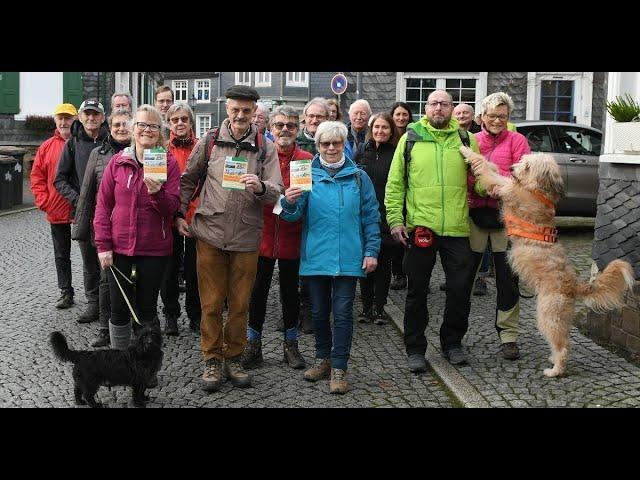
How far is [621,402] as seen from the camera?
17.0 ft

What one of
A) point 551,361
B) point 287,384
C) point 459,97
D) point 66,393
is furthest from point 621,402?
point 459,97

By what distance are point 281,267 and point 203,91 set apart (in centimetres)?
5208

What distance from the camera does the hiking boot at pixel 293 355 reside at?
6035 mm

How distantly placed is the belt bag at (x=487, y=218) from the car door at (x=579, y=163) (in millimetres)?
6767

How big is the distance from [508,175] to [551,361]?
5.09ft

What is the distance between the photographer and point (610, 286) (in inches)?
221

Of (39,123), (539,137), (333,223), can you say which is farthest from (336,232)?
(39,123)

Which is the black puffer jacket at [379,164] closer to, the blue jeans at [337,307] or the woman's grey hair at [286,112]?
the woman's grey hair at [286,112]

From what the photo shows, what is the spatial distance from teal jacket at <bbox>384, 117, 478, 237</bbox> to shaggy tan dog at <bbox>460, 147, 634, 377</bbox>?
5.2 inches

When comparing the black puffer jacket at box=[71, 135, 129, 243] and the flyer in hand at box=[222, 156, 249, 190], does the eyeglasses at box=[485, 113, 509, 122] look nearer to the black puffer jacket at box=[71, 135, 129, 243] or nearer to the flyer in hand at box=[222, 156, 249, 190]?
the flyer in hand at box=[222, 156, 249, 190]

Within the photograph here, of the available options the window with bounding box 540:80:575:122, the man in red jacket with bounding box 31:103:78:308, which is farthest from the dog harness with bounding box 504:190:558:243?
the window with bounding box 540:80:575:122

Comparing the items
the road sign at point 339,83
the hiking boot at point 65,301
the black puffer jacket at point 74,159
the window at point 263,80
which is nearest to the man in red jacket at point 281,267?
the black puffer jacket at point 74,159

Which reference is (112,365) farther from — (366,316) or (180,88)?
(180,88)

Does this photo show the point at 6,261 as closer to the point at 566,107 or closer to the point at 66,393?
the point at 66,393
